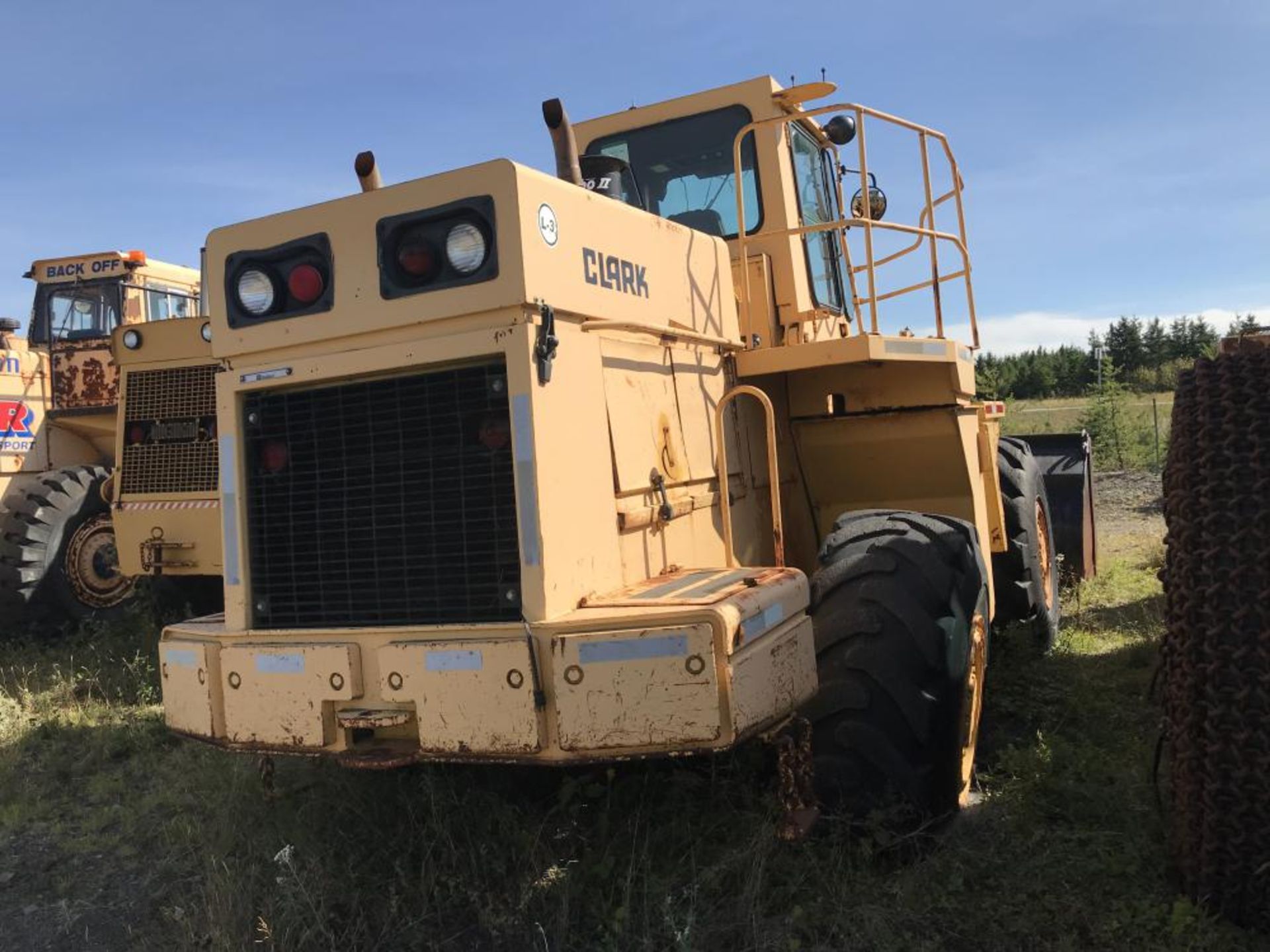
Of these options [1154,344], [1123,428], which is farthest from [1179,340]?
[1123,428]

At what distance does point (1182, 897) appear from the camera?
3.13m

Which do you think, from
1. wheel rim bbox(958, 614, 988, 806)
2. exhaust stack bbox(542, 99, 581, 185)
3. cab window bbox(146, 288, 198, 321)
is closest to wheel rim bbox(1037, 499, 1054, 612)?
wheel rim bbox(958, 614, 988, 806)

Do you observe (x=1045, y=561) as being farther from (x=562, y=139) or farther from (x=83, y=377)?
(x=83, y=377)

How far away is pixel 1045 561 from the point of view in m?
7.16

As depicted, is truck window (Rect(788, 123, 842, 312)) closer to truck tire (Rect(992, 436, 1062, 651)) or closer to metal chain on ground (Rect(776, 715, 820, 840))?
truck tire (Rect(992, 436, 1062, 651))

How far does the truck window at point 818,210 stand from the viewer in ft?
17.4

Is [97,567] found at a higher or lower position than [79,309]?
lower

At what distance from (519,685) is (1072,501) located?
707 cm

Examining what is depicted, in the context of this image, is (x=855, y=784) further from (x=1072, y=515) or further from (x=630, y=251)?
(x=1072, y=515)

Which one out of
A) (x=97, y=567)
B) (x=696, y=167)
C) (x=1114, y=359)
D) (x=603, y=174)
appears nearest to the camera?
(x=603, y=174)

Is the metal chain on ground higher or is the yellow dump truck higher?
the yellow dump truck

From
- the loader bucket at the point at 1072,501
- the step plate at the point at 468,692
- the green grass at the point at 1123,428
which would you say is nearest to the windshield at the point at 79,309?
the step plate at the point at 468,692

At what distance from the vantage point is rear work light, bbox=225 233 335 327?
352 cm

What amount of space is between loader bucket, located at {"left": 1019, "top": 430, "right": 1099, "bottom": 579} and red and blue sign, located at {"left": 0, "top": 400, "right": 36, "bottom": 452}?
862cm
